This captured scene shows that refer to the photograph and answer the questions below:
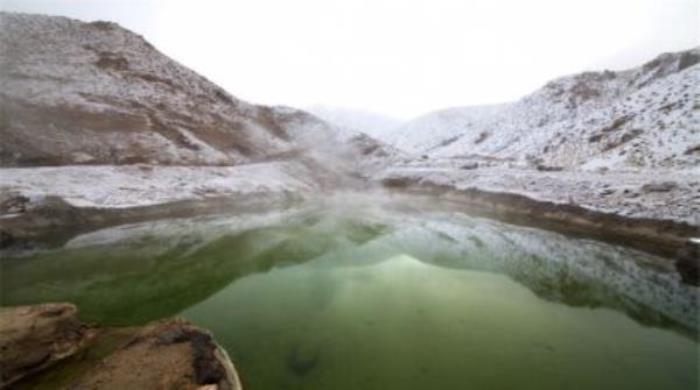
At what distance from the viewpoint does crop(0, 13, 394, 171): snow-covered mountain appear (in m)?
23.1

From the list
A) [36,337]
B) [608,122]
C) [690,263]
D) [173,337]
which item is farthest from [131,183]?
[608,122]

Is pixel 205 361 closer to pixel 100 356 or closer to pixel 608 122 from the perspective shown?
pixel 100 356

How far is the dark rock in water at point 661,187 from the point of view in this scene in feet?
47.8

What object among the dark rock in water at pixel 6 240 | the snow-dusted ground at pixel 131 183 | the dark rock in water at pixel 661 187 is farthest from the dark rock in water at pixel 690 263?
the snow-dusted ground at pixel 131 183

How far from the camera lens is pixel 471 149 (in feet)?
182

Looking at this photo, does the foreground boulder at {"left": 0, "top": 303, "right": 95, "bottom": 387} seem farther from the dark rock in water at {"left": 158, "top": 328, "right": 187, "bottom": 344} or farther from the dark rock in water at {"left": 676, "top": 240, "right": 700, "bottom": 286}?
the dark rock in water at {"left": 676, "top": 240, "right": 700, "bottom": 286}

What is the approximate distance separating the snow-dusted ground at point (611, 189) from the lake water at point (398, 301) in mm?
2439

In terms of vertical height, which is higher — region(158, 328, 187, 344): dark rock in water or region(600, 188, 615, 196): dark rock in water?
region(600, 188, 615, 196): dark rock in water

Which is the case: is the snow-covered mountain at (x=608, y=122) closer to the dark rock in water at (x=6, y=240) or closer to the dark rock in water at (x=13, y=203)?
the dark rock in water at (x=6, y=240)

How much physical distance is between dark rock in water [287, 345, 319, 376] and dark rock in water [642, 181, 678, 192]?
1533cm

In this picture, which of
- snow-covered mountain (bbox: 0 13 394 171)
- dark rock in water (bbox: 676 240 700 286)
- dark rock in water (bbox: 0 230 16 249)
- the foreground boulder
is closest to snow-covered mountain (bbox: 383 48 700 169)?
dark rock in water (bbox: 676 240 700 286)

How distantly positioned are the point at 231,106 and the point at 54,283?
34476mm

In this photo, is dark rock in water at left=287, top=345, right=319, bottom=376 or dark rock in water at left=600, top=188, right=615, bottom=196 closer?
dark rock in water at left=287, top=345, right=319, bottom=376

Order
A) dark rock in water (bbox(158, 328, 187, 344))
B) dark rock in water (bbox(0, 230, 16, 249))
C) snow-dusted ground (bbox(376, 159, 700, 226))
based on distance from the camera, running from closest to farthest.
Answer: dark rock in water (bbox(158, 328, 187, 344)) → dark rock in water (bbox(0, 230, 16, 249)) → snow-dusted ground (bbox(376, 159, 700, 226))
